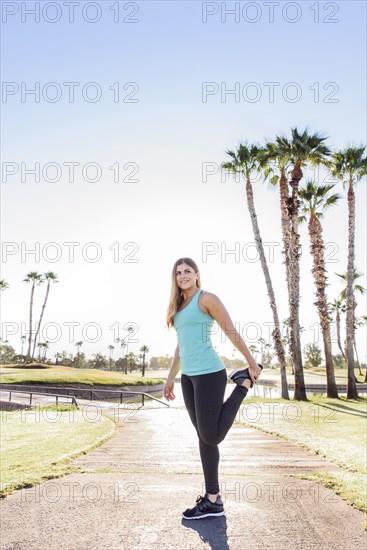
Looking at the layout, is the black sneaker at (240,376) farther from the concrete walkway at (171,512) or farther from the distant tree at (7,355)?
the distant tree at (7,355)

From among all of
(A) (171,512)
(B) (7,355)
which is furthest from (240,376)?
(B) (7,355)

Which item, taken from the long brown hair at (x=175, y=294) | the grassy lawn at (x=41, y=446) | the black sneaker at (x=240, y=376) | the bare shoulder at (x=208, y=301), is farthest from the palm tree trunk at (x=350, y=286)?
the bare shoulder at (x=208, y=301)

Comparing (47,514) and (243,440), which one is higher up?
(47,514)

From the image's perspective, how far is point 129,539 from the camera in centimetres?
302

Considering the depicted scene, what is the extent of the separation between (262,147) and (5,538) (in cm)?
2738

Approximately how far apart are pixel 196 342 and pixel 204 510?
1.43 metres

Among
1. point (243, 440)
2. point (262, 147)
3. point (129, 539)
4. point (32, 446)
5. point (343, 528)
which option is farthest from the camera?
point (262, 147)

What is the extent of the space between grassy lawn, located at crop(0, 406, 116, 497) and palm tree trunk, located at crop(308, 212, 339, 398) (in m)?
17.8

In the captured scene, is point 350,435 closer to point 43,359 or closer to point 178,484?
point 178,484

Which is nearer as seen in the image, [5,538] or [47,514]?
[5,538]

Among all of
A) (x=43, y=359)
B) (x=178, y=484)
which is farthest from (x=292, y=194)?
(x=43, y=359)

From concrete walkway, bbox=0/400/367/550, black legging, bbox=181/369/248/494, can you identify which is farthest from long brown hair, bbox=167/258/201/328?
concrete walkway, bbox=0/400/367/550

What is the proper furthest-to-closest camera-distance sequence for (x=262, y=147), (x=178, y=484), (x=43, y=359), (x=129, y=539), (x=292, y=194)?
(x=43, y=359)
(x=262, y=147)
(x=292, y=194)
(x=178, y=484)
(x=129, y=539)

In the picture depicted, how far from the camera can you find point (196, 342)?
3.47 m
